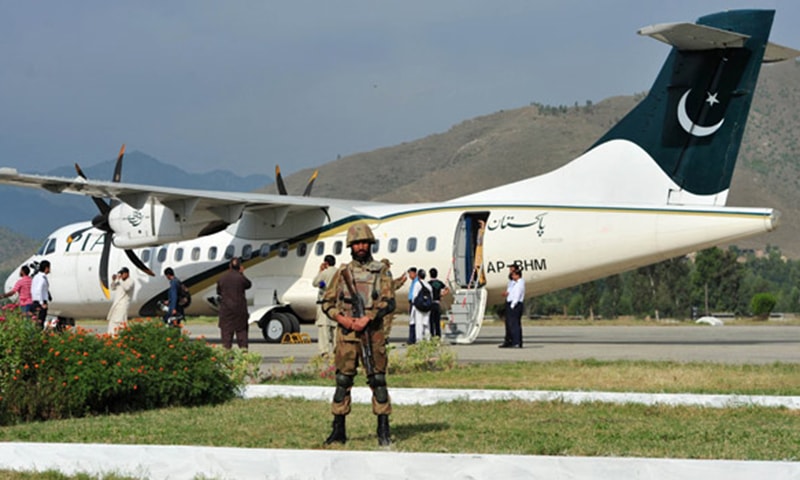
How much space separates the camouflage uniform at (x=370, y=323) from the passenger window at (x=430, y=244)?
50.2 ft

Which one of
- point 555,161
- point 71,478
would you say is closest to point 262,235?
point 71,478

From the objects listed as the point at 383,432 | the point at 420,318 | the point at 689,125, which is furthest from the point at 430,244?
the point at 383,432

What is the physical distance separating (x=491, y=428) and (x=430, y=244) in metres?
14.6

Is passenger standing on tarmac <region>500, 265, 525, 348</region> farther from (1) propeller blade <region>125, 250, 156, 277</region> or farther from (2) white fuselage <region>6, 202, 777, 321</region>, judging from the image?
(1) propeller blade <region>125, 250, 156, 277</region>

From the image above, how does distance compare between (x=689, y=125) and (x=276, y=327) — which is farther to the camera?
(x=276, y=327)

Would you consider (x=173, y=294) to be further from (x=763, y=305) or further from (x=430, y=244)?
(x=763, y=305)

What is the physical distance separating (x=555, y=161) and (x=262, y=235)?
528 ft

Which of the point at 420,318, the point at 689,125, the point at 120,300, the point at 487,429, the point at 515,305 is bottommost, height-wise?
the point at 487,429

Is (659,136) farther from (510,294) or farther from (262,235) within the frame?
(262,235)

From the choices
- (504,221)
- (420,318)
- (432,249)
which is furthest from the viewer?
(432,249)

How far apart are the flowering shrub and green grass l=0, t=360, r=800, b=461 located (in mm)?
293

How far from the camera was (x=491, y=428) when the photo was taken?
397 inches

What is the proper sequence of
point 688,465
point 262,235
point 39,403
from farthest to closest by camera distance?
point 262,235 → point 39,403 → point 688,465

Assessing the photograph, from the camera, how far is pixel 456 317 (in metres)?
A: 23.7
